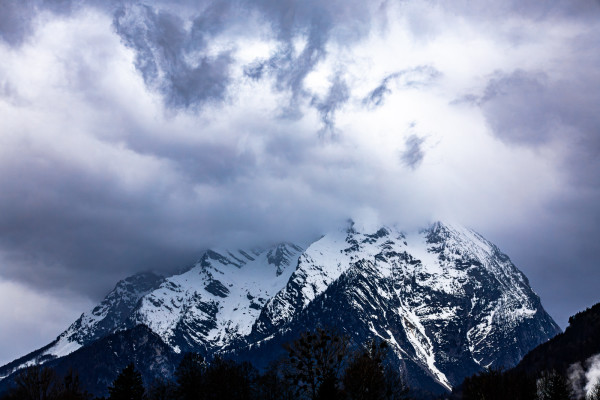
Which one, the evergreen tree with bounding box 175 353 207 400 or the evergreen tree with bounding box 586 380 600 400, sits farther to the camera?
the evergreen tree with bounding box 586 380 600 400

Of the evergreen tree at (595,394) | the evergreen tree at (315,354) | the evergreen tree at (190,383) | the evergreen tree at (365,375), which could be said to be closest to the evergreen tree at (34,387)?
the evergreen tree at (190,383)

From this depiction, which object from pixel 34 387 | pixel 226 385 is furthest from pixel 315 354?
pixel 34 387

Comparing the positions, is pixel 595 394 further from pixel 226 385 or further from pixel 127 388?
pixel 127 388

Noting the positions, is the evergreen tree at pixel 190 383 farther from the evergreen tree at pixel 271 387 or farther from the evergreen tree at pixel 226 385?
the evergreen tree at pixel 271 387

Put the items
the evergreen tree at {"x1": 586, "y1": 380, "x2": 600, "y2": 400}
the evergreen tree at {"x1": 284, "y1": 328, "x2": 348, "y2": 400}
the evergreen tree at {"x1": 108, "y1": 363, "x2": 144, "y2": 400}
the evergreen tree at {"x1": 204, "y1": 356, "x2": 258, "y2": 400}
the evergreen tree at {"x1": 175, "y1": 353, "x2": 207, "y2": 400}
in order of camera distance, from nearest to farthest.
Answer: the evergreen tree at {"x1": 284, "y1": 328, "x2": 348, "y2": 400} < the evergreen tree at {"x1": 204, "y1": 356, "x2": 258, "y2": 400} < the evergreen tree at {"x1": 175, "y1": 353, "x2": 207, "y2": 400} < the evergreen tree at {"x1": 108, "y1": 363, "x2": 144, "y2": 400} < the evergreen tree at {"x1": 586, "y1": 380, "x2": 600, "y2": 400}

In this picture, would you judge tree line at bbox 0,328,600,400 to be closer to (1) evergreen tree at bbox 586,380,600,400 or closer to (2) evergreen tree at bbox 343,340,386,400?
(2) evergreen tree at bbox 343,340,386,400

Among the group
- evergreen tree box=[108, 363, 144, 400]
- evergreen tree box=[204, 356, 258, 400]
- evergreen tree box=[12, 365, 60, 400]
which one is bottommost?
evergreen tree box=[12, 365, 60, 400]

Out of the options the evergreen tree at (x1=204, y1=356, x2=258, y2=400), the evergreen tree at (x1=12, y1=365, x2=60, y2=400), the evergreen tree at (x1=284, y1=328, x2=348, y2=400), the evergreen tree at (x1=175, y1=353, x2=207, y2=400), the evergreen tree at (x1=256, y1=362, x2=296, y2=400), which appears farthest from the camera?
the evergreen tree at (x1=175, y1=353, x2=207, y2=400)

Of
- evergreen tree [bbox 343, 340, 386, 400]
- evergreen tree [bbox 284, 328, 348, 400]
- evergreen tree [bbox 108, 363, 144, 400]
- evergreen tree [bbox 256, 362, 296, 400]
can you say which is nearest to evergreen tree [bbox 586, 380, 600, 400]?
evergreen tree [bbox 256, 362, 296, 400]

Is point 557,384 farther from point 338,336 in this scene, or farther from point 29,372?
point 29,372

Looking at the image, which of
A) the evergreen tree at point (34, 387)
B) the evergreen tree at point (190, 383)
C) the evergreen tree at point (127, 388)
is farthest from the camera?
the evergreen tree at point (127, 388)

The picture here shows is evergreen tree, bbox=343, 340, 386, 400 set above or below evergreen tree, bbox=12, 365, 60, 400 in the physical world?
below

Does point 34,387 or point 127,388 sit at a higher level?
point 127,388

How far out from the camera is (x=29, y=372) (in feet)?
263
